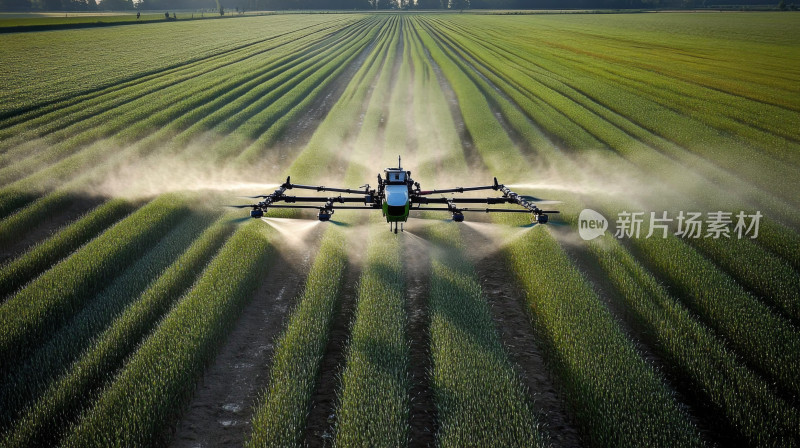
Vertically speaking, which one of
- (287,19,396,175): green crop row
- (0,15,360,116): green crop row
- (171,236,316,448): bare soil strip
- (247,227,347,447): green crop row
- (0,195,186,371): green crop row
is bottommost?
(171,236,316,448): bare soil strip

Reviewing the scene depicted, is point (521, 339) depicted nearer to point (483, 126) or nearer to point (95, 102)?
point (483, 126)

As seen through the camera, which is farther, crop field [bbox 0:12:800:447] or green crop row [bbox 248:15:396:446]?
crop field [bbox 0:12:800:447]

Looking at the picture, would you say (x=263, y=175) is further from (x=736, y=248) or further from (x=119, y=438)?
(x=736, y=248)

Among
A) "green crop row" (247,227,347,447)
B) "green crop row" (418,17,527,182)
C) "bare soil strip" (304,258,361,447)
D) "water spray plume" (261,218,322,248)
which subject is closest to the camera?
"green crop row" (247,227,347,447)

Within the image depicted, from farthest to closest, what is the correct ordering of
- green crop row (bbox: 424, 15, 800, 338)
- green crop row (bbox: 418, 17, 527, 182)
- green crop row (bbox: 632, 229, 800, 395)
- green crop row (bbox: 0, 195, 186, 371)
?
1. green crop row (bbox: 418, 17, 527, 182)
2. green crop row (bbox: 424, 15, 800, 338)
3. green crop row (bbox: 0, 195, 186, 371)
4. green crop row (bbox: 632, 229, 800, 395)

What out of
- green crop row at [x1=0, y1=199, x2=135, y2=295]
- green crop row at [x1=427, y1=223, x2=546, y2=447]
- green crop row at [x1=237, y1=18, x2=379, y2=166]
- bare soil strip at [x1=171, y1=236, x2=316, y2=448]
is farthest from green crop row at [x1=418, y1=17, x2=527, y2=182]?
green crop row at [x1=0, y1=199, x2=135, y2=295]

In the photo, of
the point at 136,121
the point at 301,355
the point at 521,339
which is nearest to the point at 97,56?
the point at 136,121

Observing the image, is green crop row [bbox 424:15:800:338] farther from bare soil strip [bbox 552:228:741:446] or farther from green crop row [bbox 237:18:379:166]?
green crop row [bbox 237:18:379:166]
